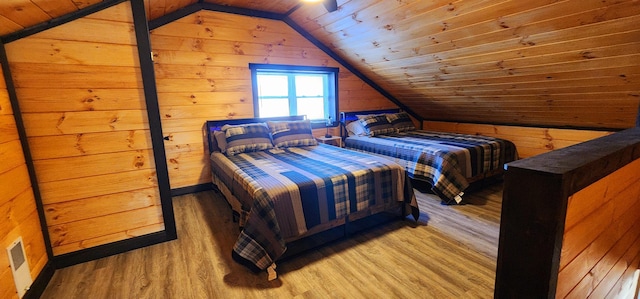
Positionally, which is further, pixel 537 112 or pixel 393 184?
pixel 537 112

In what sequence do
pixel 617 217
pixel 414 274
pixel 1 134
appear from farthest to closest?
1. pixel 414 274
2. pixel 1 134
3. pixel 617 217

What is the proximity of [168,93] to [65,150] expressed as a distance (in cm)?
147

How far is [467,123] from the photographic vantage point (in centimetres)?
440

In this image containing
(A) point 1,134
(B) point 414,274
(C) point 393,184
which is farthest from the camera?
(C) point 393,184

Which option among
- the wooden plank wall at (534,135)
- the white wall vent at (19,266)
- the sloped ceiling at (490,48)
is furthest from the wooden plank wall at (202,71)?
Result: the wooden plank wall at (534,135)

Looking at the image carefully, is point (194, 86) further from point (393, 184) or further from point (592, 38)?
point (592, 38)

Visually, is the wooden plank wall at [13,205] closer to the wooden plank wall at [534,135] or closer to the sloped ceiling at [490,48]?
the sloped ceiling at [490,48]

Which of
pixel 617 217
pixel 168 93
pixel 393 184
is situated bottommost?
pixel 393 184

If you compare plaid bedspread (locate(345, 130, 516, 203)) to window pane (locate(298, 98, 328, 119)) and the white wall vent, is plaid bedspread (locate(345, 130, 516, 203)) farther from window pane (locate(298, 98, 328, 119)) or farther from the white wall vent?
the white wall vent

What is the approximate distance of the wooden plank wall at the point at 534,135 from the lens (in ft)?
10.9

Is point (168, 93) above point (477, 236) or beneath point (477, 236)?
above

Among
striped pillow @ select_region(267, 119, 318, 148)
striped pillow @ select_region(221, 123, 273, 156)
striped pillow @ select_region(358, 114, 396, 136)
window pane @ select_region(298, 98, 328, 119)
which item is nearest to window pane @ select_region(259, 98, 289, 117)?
window pane @ select_region(298, 98, 328, 119)

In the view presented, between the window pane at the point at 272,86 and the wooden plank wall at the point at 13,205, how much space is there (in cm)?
247

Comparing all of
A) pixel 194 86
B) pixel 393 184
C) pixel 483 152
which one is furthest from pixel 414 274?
pixel 194 86
